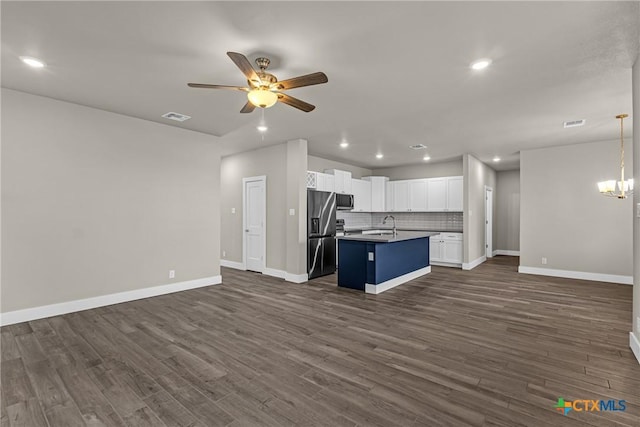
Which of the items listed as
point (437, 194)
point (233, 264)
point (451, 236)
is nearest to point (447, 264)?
point (451, 236)

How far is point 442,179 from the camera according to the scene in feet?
25.5

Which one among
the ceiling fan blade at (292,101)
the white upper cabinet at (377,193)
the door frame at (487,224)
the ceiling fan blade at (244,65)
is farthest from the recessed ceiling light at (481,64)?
the door frame at (487,224)

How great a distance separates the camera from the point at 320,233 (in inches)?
243

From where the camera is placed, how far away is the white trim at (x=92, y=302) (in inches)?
138

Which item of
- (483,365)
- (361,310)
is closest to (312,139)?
(361,310)

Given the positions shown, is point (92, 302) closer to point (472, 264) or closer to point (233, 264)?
point (233, 264)

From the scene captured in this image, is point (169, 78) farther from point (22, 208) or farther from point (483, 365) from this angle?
point (483, 365)

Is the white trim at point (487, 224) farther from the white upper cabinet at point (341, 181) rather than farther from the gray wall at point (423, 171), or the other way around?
the white upper cabinet at point (341, 181)

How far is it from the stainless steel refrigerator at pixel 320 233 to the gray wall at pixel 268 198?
0.52 m

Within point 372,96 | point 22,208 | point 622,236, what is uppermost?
point 372,96

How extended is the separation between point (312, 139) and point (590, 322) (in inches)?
193

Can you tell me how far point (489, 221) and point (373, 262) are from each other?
19.1 ft

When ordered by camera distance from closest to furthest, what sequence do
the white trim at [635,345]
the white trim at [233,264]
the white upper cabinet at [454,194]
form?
the white trim at [635,345] → the white trim at [233,264] → the white upper cabinet at [454,194]

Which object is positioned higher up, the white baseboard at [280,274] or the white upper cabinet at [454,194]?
the white upper cabinet at [454,194]
